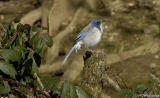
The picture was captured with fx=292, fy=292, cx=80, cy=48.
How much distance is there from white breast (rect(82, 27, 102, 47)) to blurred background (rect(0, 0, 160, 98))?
138 centimetres

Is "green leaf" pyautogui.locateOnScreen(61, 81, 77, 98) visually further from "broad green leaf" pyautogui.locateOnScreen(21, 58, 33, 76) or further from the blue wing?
the blue wing

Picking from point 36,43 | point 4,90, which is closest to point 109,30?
point 36,43

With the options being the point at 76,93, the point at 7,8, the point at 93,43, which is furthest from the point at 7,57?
the point at 7,8

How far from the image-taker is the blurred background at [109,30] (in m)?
7.18

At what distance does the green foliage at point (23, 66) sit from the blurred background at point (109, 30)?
427cm

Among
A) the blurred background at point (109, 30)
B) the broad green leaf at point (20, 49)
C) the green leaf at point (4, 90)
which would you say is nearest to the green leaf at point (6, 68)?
the green leaf at point (4, 90)

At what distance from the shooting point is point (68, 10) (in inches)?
348

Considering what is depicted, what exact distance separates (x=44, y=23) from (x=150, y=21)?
11.1 feet

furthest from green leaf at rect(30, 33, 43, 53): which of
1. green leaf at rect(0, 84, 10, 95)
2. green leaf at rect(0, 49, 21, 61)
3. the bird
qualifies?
the bird

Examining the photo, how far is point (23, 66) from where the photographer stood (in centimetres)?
210

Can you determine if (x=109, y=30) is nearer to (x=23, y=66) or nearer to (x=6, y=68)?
(x=23, y=66)

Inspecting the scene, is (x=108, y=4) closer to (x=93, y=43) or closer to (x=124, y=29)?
(x=124, y=29)

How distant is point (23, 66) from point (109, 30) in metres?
7.38

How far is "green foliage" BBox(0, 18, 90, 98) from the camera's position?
1676mm
